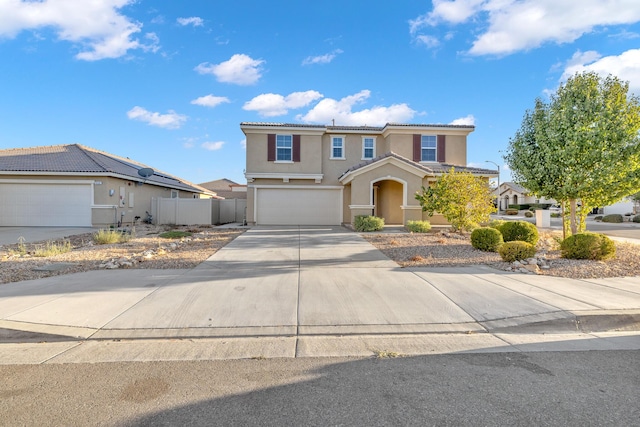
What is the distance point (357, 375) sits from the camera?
3.77 m

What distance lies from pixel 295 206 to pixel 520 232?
12502mm

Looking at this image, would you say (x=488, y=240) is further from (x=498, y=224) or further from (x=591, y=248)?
(x=498, y=224)

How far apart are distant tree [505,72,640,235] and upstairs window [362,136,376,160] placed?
37.1 feet

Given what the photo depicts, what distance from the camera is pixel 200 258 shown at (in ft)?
32.9

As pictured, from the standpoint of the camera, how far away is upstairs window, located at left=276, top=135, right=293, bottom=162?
21000 millimetres

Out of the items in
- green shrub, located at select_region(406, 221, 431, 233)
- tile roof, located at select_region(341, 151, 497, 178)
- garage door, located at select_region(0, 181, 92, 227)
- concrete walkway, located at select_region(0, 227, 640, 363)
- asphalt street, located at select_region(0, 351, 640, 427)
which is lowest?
asphalt street, located at select_region(0, 351, 640, 427)

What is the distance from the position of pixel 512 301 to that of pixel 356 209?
39.9 ft

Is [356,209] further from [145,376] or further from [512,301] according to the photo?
[145,376]

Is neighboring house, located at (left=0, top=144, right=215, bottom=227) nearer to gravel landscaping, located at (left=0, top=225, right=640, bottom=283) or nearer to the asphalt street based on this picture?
gravel landscaping, located at (left=0, top=225, right=640, bottom=283)

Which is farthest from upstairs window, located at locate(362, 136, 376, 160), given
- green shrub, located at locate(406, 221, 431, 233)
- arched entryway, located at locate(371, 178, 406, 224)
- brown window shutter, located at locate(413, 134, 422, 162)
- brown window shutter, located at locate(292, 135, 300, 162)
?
green shrub, located at locate(406, 221, 431, 233)

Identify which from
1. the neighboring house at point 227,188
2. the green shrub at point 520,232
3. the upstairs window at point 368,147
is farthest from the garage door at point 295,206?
the neighboring house at point 227,188

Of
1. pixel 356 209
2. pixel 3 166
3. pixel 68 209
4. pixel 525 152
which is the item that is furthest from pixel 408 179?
pixel 3 166

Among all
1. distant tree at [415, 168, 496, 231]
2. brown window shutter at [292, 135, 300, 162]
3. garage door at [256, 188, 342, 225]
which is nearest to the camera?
distant tree at [415, 168, 496, 231]

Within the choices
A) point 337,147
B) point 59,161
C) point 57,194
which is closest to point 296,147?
point 337,147
